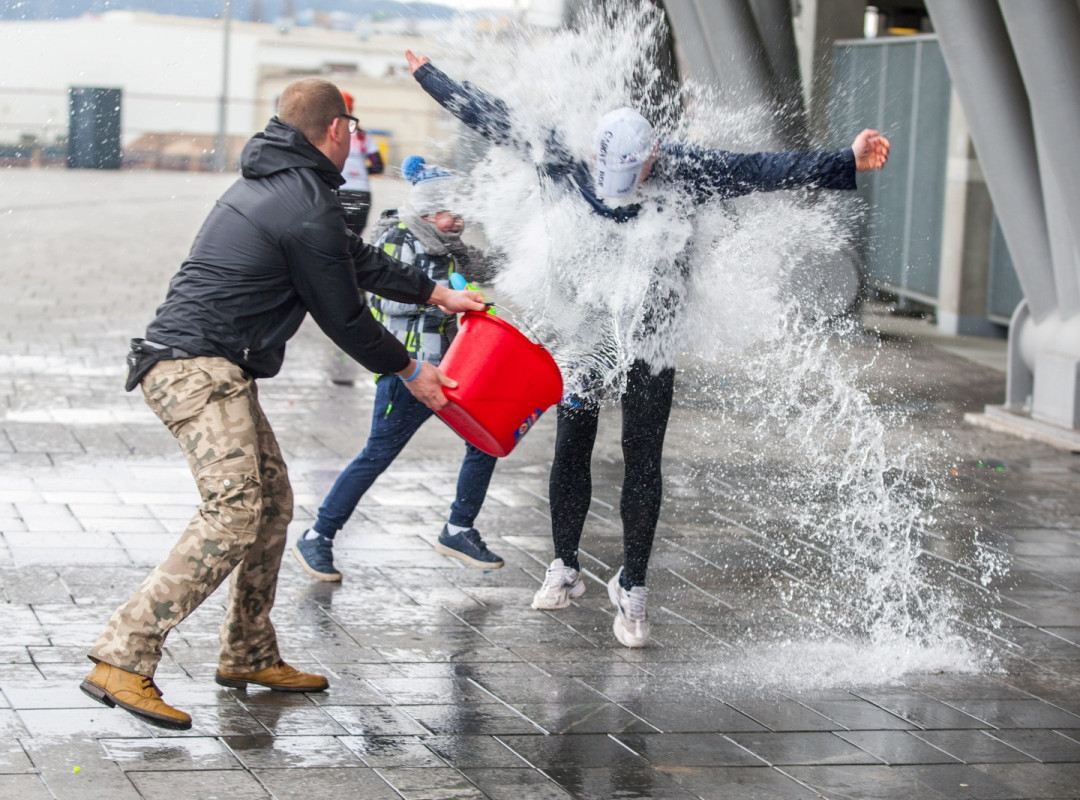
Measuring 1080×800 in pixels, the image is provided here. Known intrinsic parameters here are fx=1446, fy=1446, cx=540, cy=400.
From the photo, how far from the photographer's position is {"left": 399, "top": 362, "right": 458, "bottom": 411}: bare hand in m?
4.76

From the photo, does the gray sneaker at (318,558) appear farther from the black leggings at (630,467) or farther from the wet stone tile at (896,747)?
the wet stone tile at (896,747)

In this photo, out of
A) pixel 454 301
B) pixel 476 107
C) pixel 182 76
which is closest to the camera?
pixel 454 301

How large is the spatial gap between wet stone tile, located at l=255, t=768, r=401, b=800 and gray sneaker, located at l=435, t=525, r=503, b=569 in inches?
90.3

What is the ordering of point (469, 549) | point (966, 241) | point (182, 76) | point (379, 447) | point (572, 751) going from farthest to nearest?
point (182, 76) → point (966, 241) → point (469, 549) → point (379, 447) → point (572, 751)

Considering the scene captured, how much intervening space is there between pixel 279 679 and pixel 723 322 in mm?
2324

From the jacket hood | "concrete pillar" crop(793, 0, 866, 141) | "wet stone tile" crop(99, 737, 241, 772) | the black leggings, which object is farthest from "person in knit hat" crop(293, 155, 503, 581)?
"concrete pillar" crop(793, 0, 866, 141)

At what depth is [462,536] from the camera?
253 inches

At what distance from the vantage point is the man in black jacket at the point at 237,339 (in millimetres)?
4281

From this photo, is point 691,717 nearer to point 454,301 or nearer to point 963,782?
point 963,782

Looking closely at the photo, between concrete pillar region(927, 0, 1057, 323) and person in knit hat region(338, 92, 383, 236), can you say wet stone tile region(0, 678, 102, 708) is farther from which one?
person in knit hat region(338, 92, 383, 236)

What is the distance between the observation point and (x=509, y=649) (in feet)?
17.2

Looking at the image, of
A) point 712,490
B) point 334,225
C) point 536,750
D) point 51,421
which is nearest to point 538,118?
point 334,225

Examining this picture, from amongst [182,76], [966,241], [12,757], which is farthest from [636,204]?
[182,76]

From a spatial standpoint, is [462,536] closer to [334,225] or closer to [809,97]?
[334,225]
